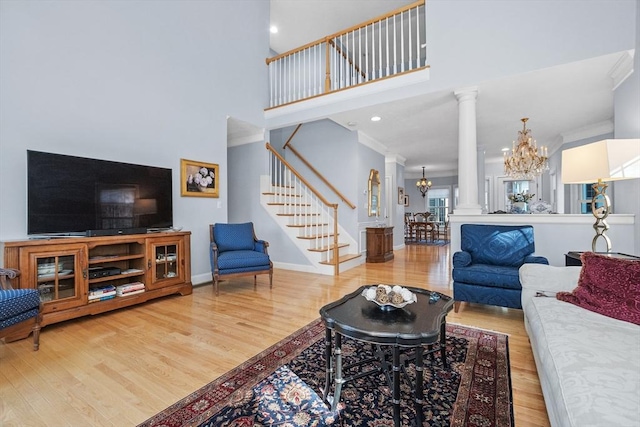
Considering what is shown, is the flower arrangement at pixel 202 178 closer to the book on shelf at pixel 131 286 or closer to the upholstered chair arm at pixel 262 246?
the upholstered chair arm at pixel 262 246

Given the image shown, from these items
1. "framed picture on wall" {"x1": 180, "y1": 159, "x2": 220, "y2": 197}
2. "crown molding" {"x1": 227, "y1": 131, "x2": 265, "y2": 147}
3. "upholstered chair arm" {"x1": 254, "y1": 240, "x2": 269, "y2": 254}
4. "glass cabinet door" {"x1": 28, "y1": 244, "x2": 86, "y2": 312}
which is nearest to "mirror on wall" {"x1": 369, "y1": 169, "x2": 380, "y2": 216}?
"crown molding" {"x1": 227, "y1": 131, "x2": 265, "y2": 147}

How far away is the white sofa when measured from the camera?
0.89m

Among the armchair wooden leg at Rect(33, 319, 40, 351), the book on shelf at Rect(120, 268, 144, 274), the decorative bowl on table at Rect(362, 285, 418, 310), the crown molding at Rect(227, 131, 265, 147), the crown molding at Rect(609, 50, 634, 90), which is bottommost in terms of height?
the armchair wooden leg at Rect(33, 319, 40, 351)

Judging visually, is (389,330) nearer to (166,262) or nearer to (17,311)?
(17,311)

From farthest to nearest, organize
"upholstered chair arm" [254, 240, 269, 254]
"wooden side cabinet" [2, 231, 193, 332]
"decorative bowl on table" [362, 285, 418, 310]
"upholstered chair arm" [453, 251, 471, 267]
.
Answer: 1. "upholstered chair arm" [254, 240, 269, 254]
2. "upholstered chair arm" [453, 251, 471, 267]
3. "wooden side cabinet" [2, 231, 193, 332]
4. "decorative bowl on table" [362, 285, 418, 310]

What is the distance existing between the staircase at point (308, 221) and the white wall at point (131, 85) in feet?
3.26

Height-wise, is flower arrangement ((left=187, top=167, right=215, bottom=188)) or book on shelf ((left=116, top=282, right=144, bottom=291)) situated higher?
flower arrangement ((left=187, top=167, right=215, bottom=188))

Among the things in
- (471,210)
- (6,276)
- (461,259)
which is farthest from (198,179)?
(471,210)

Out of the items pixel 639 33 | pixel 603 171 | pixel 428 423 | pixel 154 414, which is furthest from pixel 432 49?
pixel 154 414

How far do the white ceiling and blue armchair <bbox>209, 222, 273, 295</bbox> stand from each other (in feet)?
8.24

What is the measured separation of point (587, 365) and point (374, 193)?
19.1 ft

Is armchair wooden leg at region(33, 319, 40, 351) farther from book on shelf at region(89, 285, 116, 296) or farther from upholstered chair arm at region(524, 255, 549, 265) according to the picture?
upholstered chair arm at region(524, 255, 549, 265)

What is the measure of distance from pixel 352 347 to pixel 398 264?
12.8ft

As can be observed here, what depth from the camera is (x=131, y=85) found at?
3.64 metres
